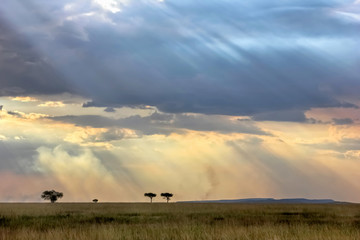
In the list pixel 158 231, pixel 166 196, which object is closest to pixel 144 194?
pixel 166 196

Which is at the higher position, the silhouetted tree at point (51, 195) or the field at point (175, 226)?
the silhouetted tree at point (51, 195)

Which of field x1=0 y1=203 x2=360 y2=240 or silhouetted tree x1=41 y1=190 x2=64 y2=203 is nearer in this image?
field x1=0 y1=203 x2=360 y2=240

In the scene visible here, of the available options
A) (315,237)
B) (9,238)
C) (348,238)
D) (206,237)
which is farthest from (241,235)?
(9,238)

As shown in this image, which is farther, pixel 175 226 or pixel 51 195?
pixel 51 195

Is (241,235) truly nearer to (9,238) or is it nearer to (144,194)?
(9,238)

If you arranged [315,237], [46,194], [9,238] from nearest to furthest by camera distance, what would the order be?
[315,237] < [9,238] < [46,194]

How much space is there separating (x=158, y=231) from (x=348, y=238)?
A: 26.5ft

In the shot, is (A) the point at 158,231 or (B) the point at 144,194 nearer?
(A) the point at 158,231

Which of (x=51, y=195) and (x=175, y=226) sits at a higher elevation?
(x=51, y=195)

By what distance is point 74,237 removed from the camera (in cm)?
1900

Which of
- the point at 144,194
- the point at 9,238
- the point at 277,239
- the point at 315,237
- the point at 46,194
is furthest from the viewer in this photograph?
the point at 144,194

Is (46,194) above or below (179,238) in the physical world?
above

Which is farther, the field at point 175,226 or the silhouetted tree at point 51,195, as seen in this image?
the silhouetted tree at point 51,195

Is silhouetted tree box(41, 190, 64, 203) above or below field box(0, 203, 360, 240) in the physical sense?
above
